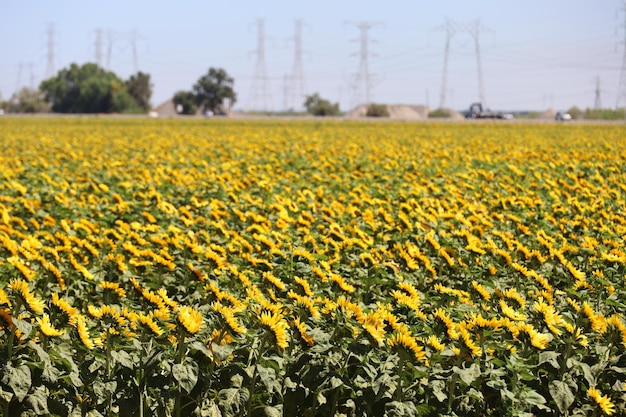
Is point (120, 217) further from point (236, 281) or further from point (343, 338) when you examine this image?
point (343, 338)

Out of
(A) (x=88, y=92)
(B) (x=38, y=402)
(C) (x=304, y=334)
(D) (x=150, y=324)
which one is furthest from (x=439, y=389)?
(A) (x=88, y=92)

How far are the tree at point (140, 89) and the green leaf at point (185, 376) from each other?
298 feet

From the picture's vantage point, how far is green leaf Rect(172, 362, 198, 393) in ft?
8.57

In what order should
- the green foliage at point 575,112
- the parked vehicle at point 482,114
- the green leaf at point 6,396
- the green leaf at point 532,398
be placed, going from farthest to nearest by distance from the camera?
the green foliage at point 575,112 < the parked vehicle at point 482,114 < the green leaf at point 532,398 < the green leaf at point 6,396

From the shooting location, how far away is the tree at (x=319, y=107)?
84.2m

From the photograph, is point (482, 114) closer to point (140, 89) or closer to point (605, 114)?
point (605, 114)

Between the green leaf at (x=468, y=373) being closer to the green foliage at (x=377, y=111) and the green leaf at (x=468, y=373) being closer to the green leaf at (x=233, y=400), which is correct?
the green leaf at (x=233, y=400)

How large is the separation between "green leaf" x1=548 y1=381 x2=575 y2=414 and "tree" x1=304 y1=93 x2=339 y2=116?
3182 inches

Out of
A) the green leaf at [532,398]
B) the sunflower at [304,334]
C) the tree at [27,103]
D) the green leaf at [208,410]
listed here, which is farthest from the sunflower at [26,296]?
the tree at [27,103]

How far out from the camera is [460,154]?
1440 cm

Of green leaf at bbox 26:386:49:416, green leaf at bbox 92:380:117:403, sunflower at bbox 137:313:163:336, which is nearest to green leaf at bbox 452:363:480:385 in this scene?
sunflower at bbox 137:313:163:336

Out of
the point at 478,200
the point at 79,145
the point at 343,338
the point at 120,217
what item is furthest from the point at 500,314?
the point at 79,145

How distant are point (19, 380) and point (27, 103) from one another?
4135 inches

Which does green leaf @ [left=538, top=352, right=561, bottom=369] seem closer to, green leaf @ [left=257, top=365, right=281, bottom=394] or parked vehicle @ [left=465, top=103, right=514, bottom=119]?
green leaf @ [left=257, top=365, right=281, bottom=394]
